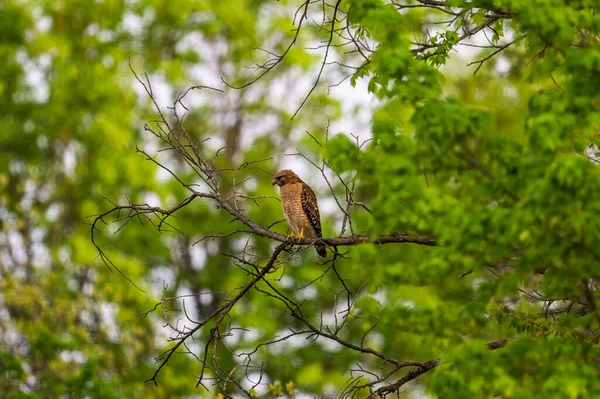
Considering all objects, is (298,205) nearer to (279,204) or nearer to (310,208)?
(310,208)

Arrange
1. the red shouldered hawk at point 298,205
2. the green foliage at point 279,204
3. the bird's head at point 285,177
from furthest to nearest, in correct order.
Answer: the bird's head at point 285,177 → the red shouldered hawk at point 298,205 → the green foliage at point 279,204

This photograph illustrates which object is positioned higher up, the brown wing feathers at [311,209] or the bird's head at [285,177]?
the bird's head at [285,177]

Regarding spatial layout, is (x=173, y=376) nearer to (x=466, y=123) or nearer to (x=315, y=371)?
(x=315, y=371)

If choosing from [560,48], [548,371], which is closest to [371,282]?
[548,371]

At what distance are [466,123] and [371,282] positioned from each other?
104cm

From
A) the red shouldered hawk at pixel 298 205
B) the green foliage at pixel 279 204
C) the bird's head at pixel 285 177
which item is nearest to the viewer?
the green foliage at pixel 279 204

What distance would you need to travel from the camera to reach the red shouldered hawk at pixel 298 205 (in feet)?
34.8

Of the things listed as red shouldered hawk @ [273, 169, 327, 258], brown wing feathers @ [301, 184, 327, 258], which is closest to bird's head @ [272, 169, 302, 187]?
red shouldered hawk @ [273, 169, 327, 258]

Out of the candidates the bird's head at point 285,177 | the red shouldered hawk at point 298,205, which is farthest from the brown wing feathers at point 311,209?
the bird's head at point 285,177

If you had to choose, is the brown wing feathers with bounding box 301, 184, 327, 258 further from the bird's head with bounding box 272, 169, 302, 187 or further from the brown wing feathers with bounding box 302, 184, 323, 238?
the bird's head with bounding box 272, 169, 302, 187

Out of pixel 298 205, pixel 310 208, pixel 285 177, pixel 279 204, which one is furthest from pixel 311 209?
pixel 279 204

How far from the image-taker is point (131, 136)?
67.3 ft

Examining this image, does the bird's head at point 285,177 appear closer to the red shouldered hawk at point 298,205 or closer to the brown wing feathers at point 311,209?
the red shouldered hawk at point 298,205

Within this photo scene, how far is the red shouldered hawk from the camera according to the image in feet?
34.8
